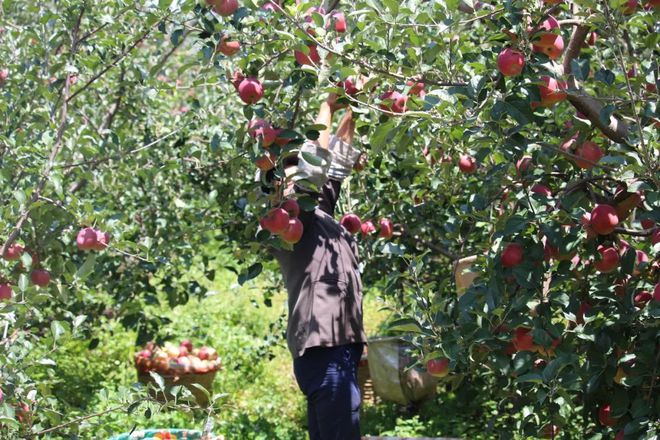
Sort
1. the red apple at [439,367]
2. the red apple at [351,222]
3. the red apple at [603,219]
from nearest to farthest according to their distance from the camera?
1. the red apple at [603,219]
2. the red apple at [439,367]
3. the red apple at [351,222]

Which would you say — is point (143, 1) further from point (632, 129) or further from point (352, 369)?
point (632, 129)

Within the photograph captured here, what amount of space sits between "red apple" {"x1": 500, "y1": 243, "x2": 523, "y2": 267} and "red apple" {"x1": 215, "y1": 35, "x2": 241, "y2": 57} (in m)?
0.94

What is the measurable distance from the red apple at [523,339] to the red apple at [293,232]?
0.69 meters

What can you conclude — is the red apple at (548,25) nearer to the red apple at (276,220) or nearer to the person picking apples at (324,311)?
the person picking apples at (324,311)

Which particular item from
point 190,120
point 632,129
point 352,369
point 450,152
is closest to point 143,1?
point 190,120

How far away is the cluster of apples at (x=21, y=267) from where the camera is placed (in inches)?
106

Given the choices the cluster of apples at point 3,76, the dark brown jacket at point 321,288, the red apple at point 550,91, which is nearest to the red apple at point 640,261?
the red apple at point 550,91

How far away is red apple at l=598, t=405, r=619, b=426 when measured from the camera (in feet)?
7.87

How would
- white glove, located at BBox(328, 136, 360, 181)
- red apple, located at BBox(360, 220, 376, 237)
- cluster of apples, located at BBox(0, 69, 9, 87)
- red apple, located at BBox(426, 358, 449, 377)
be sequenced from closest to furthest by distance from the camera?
1. red apple, located at BBox(426, 358, 449, 377)
2. white glove, located at BBox(328, 136, 360, 181)
3. red apple, located at BBox(360, 220, 376, 237)
4. cluster of apples, located at BBox(0, 69, 9, 87)

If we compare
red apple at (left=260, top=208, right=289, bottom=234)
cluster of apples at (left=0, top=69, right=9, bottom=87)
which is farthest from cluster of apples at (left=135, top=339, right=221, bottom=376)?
red apple at (left=260, top=208, right=289, bottom=234)

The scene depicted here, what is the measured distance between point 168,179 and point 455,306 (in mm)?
2534

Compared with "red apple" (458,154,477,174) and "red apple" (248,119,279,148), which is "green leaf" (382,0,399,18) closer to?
"red apple" (248,119,279,148)

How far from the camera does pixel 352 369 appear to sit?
2.77 m

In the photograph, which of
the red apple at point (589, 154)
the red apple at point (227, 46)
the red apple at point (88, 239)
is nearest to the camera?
the red apple at point (589, 154)
